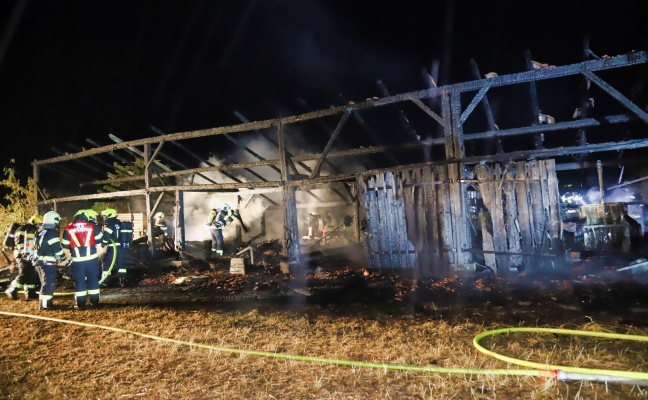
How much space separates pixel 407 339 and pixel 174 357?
2.96 meters

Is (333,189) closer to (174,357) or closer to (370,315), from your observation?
(370,315)

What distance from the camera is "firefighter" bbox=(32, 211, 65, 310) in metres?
8.00

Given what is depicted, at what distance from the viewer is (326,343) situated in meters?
5.11

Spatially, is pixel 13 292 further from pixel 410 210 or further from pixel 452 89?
pixel 452 89

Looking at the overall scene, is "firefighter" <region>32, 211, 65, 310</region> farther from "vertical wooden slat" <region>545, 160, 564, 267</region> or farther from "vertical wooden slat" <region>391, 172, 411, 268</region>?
"vertical wooden slat" <region>545, 160, 564, 267</region>

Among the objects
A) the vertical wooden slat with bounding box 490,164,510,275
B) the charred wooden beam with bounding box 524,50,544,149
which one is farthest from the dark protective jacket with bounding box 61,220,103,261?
the charred wooden beam with bounding box 524,50,544,149

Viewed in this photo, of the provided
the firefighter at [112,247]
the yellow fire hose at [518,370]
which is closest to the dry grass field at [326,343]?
the yellow fire hose at [518,370]

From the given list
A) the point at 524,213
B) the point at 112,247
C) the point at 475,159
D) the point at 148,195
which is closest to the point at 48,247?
the point at 112,247

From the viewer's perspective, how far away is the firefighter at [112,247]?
9745mm

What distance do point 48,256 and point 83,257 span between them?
780mm

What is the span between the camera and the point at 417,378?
12.9 ft

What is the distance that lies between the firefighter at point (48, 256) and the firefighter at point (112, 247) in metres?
1.36

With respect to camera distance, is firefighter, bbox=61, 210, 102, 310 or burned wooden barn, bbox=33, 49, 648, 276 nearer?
firefighter, bbox=61, 210, 102, 310

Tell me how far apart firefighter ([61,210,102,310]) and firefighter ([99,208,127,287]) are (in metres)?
1.42
